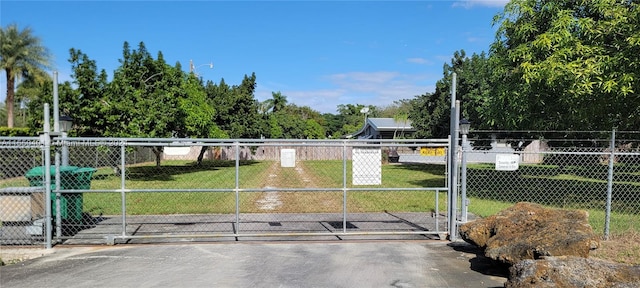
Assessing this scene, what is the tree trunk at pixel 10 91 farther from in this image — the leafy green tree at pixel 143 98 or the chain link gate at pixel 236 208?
the chain link gate at pixel 236 208

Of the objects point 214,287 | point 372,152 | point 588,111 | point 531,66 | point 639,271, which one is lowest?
point 214,287

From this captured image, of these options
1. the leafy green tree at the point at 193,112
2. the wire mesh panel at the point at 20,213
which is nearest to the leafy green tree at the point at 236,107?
the leafy green tree at the point at 193,112

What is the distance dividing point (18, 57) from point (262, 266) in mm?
39349

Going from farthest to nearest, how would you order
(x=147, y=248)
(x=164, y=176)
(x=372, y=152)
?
(x=164, y=176), (x=372, y=152), (x=147, y=248)

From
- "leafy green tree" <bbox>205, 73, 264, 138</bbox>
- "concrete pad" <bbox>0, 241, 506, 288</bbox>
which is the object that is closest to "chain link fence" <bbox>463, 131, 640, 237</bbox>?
"concrete pad" <bbox>0, 241, 506, 288</bbox>

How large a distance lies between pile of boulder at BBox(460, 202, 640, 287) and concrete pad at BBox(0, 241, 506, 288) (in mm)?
444

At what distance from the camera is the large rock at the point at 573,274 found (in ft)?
15.7

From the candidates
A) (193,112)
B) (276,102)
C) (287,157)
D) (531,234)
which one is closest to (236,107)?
(193,112)

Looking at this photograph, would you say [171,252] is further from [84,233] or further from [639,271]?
[639,271]

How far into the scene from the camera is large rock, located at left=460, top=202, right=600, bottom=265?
573 centimetres

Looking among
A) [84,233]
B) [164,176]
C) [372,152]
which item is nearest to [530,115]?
[372,152]

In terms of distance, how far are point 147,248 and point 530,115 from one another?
12.1m

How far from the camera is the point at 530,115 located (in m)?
14.3

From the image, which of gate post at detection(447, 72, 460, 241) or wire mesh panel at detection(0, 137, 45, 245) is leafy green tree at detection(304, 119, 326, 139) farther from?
wire mesh panel at detection(0, 137, 45, 245)
